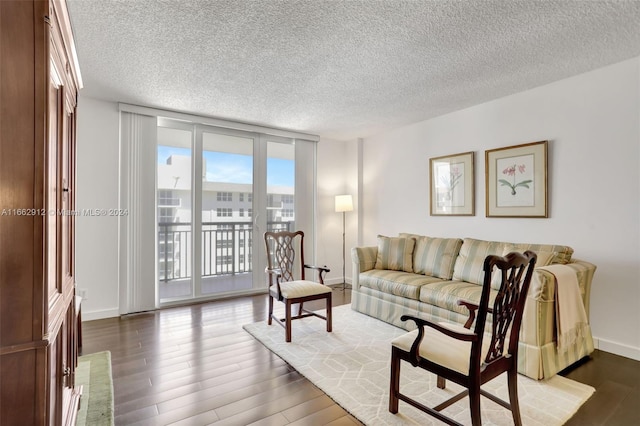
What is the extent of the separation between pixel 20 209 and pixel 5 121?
272 mm

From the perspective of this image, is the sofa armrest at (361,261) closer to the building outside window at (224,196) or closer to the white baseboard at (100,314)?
the building outside window at (224,196)

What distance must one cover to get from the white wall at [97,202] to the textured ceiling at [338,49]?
0.31m

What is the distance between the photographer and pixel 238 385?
7.27 ft

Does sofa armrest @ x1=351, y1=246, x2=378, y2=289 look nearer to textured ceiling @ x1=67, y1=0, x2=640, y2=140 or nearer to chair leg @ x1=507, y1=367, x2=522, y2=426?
textured ceiling @ x1=67, y1=0, x2=640, y2=140

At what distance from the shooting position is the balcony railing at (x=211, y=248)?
14.5 feet

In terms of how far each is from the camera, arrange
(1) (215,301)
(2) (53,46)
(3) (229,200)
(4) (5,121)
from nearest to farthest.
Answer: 1. (4) (5,121)
2. (2) (53,46)
3. (1) (215,301)
4. (3) (229,200)

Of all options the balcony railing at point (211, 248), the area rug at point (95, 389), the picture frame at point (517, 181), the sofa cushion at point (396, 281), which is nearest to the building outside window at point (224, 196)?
the balcony railing at point (211, 248)

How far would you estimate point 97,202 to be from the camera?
3.67 m

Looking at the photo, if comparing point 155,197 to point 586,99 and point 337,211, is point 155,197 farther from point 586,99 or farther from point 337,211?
point 586,99

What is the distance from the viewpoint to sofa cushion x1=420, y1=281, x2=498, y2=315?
108 inches

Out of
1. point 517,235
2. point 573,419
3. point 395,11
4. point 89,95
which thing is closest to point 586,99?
point 517,235

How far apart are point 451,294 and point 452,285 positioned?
20cm

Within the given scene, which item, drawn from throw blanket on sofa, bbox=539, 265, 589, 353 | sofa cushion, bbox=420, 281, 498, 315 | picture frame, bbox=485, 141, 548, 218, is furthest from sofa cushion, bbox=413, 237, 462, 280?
throw blanket on sofa, bbox=539, 265, 589, 353

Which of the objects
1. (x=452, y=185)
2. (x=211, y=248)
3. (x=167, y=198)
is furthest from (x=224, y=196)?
(x=452, y=185)
